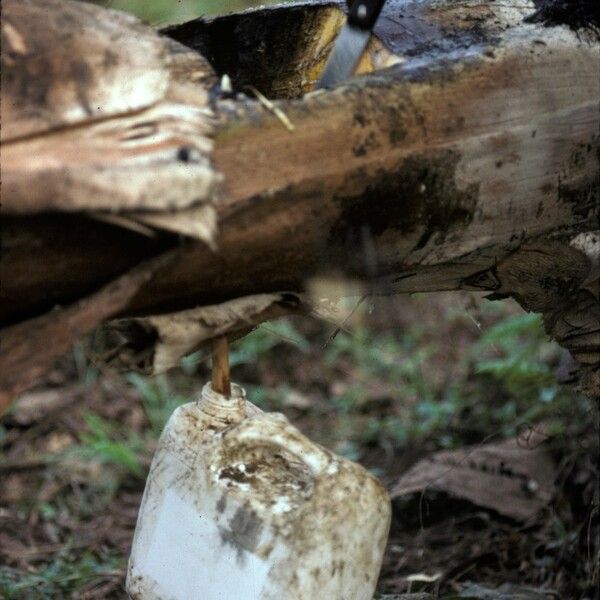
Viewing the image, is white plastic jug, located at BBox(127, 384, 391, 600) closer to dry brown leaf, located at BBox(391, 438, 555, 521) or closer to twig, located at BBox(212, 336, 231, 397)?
twig, located at BBox(212, 336, 231, 397)

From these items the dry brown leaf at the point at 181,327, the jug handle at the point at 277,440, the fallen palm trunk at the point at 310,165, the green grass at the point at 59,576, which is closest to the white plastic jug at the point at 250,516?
the jug handle at the point at 277,440

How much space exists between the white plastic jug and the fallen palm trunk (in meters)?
0.28

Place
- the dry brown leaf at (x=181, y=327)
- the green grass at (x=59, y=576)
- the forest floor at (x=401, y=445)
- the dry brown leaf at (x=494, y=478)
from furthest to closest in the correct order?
the dry brown leaf at (x=494, y=478), the forest floor at (x=401, y=445), the green grass at (x=59, y=576), the dry brown leaf at (x=181, y=327)

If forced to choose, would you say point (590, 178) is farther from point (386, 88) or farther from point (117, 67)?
point (117, 67)

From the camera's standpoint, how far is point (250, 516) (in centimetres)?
166

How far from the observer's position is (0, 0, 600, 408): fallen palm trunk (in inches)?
54.4

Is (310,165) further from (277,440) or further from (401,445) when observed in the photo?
(401,445)

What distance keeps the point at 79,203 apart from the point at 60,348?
0.78ft

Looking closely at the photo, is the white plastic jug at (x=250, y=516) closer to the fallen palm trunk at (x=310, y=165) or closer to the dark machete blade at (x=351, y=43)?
the fallen palm trunk at (x=310, y=165)

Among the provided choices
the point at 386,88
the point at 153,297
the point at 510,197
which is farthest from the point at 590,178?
the point at 153,297

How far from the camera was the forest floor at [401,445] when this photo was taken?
103 inches

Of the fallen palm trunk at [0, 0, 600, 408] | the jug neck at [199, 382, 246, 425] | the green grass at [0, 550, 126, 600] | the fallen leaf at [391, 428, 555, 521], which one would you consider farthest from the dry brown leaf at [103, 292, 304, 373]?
the fallen leaf at [391, 428, 555, 521]

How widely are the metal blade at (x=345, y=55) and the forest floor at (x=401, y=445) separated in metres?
0.49

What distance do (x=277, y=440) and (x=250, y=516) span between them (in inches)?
6.3
